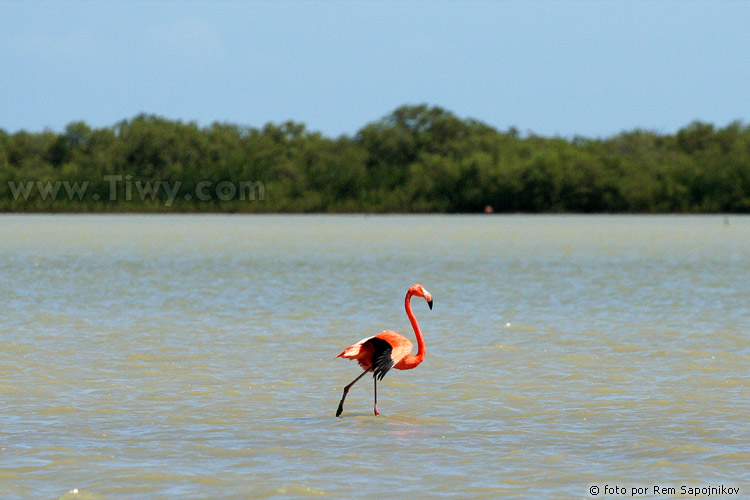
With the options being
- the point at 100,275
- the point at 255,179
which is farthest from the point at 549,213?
the point at 100,275

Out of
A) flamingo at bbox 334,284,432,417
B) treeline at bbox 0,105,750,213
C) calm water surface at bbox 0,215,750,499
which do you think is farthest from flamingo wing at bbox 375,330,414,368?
treeline at bbox 0,105,750,213

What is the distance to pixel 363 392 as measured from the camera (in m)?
13.6

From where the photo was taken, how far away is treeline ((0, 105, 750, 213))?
4852 inches

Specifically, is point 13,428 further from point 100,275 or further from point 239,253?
point 239,253

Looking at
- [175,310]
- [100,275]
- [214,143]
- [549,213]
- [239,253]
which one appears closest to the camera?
[175,310]

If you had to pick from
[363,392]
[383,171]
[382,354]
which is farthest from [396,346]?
[383,171]

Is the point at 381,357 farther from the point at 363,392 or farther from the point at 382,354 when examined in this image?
the point at 363,392

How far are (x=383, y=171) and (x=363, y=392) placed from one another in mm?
119469

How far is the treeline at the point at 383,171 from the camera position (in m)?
123

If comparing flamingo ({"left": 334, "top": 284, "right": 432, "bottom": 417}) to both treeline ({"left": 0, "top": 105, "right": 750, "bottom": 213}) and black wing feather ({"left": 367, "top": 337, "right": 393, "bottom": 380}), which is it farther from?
treeline ({"left": 0, "top": 105, "right": 750, "bottom": 213})

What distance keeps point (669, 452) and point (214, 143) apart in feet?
447

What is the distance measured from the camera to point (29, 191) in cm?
13112

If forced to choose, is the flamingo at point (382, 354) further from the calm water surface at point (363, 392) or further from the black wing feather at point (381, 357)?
the calm water surface at point (363, 392)

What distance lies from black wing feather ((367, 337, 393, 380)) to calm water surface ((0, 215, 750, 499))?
19.7 inches
